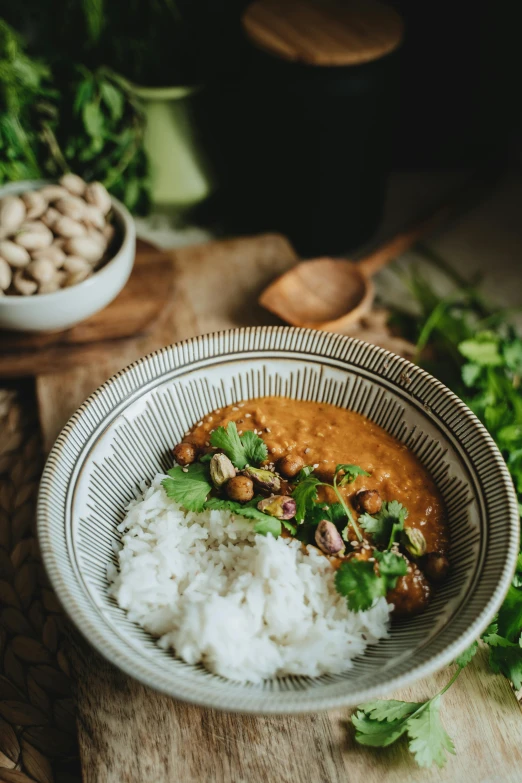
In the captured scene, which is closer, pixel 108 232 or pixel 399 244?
pixel 108 232

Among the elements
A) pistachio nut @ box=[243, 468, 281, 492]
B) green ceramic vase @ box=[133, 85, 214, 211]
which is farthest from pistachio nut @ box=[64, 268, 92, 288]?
green ceramic vase @ box=[133, 85, 214, 211]

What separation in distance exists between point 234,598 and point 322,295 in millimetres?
1480

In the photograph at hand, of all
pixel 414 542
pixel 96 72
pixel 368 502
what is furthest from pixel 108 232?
pixel 414 542

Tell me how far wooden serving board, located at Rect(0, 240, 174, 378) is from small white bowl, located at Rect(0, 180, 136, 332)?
0.06m

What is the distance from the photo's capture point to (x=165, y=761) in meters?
1.59

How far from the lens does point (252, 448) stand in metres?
1.84

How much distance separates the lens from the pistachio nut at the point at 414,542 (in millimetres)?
1652

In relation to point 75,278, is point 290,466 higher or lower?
higher

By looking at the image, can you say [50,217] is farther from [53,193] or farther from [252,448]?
[252,448]

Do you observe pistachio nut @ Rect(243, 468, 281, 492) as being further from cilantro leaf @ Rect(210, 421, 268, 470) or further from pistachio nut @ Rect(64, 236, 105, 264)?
pistachio nut @ Rect(64, 236, 105, 264)

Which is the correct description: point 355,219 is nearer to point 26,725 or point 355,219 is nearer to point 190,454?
point 190,454

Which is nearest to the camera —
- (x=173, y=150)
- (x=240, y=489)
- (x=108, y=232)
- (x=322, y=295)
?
(x=240, y=489)

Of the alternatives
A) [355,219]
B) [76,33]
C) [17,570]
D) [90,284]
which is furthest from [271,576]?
[76,33]

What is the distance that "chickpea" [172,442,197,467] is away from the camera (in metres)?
1.87
